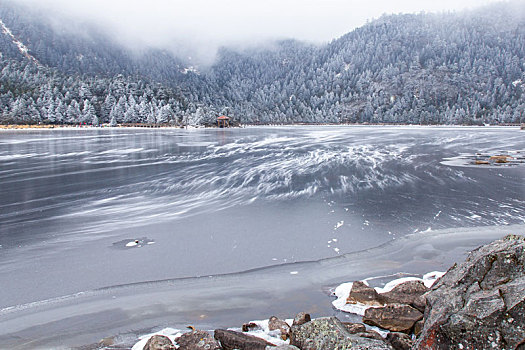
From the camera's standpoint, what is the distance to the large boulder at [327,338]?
390 cm

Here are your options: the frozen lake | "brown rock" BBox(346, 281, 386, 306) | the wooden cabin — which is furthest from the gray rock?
the wooden cabin

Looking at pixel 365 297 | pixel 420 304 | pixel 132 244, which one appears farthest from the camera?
pixel 132 244

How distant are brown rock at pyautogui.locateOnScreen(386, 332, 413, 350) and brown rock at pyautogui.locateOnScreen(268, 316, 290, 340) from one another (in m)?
1.35

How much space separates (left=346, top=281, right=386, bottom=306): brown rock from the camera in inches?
229

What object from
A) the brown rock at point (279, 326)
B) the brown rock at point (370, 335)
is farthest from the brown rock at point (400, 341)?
the brown rock at point (279, 326)

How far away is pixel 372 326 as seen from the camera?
516 centimetres

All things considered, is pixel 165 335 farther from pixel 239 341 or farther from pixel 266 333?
pixel 266 333

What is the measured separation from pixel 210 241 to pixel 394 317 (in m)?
5.18

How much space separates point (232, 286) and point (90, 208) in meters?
8.05

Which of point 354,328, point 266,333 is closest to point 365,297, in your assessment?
point 354,328

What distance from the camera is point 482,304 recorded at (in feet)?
11.6

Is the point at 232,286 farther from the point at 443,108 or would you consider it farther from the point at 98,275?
the point at 443,108

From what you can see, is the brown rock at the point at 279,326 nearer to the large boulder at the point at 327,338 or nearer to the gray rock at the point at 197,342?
the large boulder at the point at 327,338

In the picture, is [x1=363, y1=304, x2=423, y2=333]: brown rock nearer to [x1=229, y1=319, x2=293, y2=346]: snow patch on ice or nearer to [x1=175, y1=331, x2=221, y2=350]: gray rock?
[x1=229, y1=319, x2=293, y2=346]: snow patch on ice
